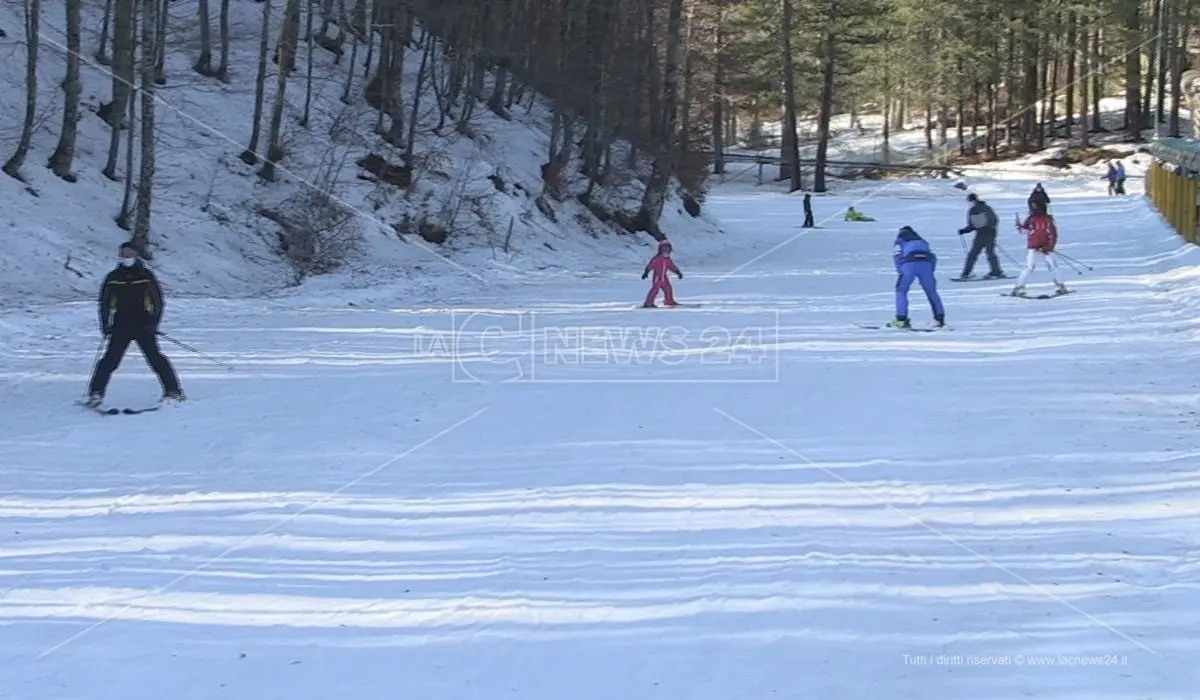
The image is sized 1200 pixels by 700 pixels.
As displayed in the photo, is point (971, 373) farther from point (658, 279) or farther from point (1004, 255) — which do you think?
point (1004, 255)

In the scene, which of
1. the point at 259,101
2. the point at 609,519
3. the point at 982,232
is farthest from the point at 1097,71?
the point at 609,519

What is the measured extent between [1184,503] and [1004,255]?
908 inches

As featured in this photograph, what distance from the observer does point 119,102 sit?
24.5 metres

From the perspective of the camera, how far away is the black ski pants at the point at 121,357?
12.4 m

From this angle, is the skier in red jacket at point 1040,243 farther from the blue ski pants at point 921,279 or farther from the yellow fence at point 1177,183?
the yellow fence at point 1177,183

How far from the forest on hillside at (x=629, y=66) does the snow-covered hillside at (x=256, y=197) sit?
463 millimetres

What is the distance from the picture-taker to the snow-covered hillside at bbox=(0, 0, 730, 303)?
22453 mm

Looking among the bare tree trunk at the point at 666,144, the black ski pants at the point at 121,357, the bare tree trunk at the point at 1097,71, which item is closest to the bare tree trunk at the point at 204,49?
the bare tree trunk at the point at 666,144

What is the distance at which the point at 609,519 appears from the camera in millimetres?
8383

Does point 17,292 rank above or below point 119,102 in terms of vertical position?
below

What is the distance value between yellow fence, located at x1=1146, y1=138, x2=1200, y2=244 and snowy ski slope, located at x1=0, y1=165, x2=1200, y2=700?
13559 millimetres

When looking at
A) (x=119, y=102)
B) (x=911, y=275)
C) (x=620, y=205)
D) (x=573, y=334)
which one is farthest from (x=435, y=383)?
(x=620, y=205)

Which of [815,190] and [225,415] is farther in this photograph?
[815,190]

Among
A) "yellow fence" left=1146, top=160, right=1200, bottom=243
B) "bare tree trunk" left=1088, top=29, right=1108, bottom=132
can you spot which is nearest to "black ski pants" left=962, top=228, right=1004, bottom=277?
"yellow fence" left=1146, top=160, right=1200, bottom=243
